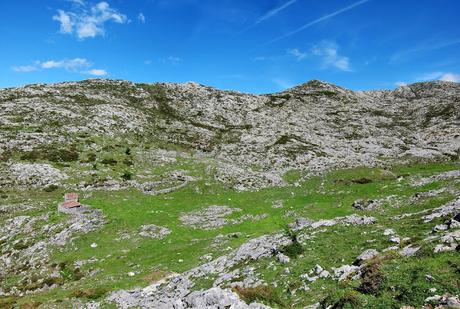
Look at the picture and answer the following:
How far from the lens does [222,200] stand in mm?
59031

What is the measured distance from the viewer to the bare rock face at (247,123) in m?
83.4

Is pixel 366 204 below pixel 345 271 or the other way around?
the other way around

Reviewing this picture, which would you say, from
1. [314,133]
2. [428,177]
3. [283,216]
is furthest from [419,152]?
[283,216]

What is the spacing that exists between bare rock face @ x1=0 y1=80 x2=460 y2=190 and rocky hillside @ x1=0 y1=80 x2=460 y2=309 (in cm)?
67

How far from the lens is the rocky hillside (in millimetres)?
21219

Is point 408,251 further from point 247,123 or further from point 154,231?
point 247,123

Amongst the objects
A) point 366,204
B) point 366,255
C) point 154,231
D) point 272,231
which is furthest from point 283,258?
point 154,231

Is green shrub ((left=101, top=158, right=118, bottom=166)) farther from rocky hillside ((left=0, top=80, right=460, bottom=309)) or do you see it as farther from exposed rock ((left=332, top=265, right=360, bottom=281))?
exposed rock ((left=332, top=265, right=360, bottom=281))

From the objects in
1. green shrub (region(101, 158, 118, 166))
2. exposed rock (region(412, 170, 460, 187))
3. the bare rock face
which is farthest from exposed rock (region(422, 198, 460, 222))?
green shrub (region(101, 158, 118, 166))

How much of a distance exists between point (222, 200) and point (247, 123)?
2380 inches

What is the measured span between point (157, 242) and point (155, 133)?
6023 cm

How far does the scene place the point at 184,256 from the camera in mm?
36375

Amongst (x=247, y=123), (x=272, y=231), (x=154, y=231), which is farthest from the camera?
(x=247, y=123)

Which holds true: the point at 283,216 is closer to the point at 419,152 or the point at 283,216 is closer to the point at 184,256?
the point at 184,256
